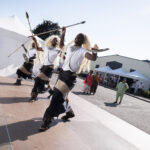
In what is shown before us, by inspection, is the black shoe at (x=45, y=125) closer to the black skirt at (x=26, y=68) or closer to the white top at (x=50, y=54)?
the white top at (x=50, y=54)

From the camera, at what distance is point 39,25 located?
41.9 meters

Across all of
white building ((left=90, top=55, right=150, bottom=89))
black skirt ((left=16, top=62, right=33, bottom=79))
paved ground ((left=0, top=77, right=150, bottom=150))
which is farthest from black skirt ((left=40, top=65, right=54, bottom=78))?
white building ((left=90, top=55, right=150, bottom=89))

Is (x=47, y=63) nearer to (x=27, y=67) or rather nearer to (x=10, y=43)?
(x=27, y=67)

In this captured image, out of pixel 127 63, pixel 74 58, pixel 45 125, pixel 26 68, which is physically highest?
pixel 127 63

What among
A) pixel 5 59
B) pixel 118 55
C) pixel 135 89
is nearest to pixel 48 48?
pixel 5 59

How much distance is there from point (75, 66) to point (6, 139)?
1.68 m

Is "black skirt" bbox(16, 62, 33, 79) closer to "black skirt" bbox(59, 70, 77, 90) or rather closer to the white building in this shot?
"black skirt" bbox(59, 70, 77, 90)

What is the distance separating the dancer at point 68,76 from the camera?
3.23m

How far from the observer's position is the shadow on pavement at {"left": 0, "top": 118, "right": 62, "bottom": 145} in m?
2.56

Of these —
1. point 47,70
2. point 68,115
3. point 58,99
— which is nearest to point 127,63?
point 47,70

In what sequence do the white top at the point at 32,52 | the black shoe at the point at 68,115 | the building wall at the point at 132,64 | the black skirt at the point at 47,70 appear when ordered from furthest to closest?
the building wall at the point at 132,64 < the white top at the point at 32,52 < the black skirt at the point at 47,70 < the black shoe at the point at 68,115

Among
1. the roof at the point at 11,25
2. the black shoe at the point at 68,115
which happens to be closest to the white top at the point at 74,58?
the black shoe at the point at 68,115

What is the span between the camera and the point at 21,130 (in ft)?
9.50

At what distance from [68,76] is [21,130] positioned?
1249 millimetres
